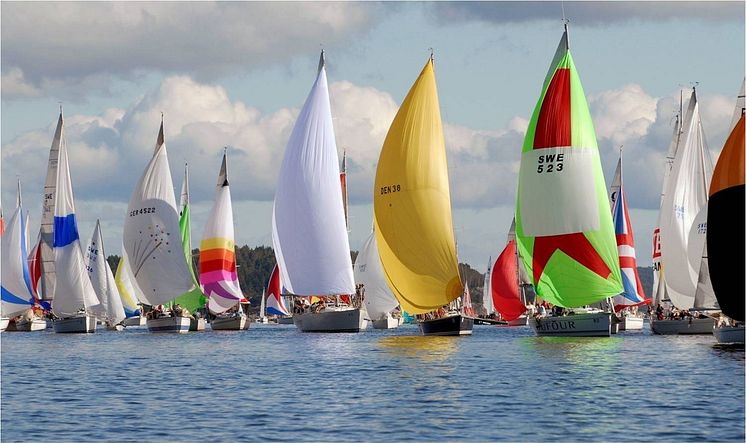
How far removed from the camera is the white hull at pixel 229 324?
9600 cm

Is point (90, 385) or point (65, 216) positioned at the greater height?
point (65, 216)

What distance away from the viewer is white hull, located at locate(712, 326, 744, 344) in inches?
2128

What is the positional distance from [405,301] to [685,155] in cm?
1750

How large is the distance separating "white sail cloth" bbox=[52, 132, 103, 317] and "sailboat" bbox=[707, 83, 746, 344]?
148ft

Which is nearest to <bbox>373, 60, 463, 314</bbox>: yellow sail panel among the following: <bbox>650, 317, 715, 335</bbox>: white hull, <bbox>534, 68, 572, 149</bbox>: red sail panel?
<bbox>534, 68, 572, 149</bbox>: red sail panel

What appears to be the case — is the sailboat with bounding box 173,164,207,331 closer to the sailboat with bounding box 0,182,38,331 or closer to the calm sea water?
the sailboat with bounding box 0,182,38,331

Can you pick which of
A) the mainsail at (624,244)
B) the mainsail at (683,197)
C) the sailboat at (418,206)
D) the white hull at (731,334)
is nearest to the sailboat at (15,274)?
the sailboat at (418,206)

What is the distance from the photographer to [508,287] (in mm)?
98000

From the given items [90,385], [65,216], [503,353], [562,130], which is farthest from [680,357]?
[65,216]

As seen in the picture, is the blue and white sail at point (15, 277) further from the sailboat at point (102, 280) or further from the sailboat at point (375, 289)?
the sailboat at point (375, 289)

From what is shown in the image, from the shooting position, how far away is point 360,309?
7881 cm

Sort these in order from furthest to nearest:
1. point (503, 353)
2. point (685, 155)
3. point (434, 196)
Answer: point (685, 155)
point (434, 196)
point (503, 353)

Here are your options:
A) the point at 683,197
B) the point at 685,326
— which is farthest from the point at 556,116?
the point at 685,326

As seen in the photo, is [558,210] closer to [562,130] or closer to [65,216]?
[562,130]
